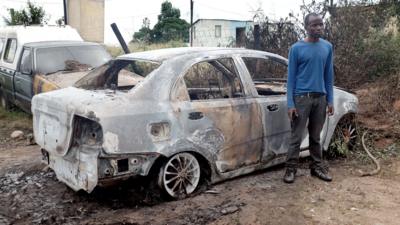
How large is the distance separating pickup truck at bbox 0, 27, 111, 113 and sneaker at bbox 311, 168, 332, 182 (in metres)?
4.35

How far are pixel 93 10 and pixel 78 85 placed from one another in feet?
35.1

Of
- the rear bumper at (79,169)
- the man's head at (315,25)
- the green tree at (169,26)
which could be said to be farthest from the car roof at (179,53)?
the green tree at (169,26)

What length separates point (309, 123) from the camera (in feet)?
16.6

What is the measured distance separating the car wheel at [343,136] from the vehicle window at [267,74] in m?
0.97

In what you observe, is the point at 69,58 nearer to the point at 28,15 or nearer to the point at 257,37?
the point at 257,37

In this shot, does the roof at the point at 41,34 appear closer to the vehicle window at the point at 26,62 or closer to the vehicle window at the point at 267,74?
the vehicle window at the point at 26,62

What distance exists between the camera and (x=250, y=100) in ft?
16.3

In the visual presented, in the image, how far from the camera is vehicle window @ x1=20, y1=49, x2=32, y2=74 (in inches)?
332

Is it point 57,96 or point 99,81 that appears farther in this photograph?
point 99,81

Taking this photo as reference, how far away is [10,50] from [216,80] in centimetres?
670

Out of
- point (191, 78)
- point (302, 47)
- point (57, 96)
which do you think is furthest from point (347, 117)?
point (57, 96)

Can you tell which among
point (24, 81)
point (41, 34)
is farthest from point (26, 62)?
point (41, 34)

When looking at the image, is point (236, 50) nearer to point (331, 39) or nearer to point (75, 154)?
point (75, 154)

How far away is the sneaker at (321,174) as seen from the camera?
5090mm
